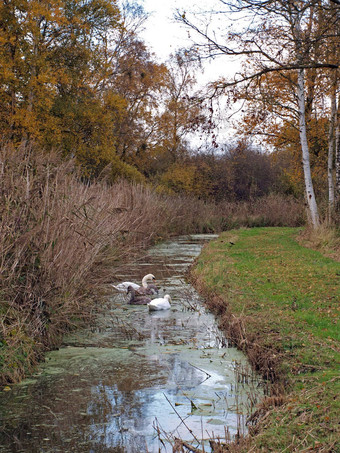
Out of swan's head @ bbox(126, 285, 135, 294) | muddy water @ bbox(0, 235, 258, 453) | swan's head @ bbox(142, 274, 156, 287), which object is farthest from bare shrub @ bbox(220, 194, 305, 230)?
muddy water @ bbox(0, 235, 258, 453)

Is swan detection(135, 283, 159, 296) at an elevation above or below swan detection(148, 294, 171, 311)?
above

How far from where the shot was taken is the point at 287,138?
72.1 ft

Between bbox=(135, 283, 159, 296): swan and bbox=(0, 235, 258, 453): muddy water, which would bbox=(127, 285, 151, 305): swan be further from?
bbox=(0, 235, 258, 453): muddy water

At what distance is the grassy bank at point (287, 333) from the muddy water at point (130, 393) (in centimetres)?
30

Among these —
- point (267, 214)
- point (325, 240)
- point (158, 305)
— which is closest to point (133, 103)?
point (267, 214)

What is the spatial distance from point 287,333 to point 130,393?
2.24 m

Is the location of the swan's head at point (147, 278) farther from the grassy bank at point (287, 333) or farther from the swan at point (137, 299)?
the grassy bank at point (287, 333)

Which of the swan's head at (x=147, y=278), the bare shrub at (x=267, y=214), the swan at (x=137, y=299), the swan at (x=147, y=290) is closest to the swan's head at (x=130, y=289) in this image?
the swan at (x=137, y=299)

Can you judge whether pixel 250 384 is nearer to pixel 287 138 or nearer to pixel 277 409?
pixel 277 409

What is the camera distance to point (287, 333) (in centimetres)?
659

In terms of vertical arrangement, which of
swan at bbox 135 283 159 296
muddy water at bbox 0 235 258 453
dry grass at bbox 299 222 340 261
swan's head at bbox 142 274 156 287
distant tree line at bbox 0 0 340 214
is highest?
distant tree line at bbox 0 0 340 214

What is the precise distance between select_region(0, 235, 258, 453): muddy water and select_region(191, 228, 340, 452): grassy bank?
30 centimetres

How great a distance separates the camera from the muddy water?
4.35 meters

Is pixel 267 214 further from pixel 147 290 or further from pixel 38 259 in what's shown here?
pixel 38 259
